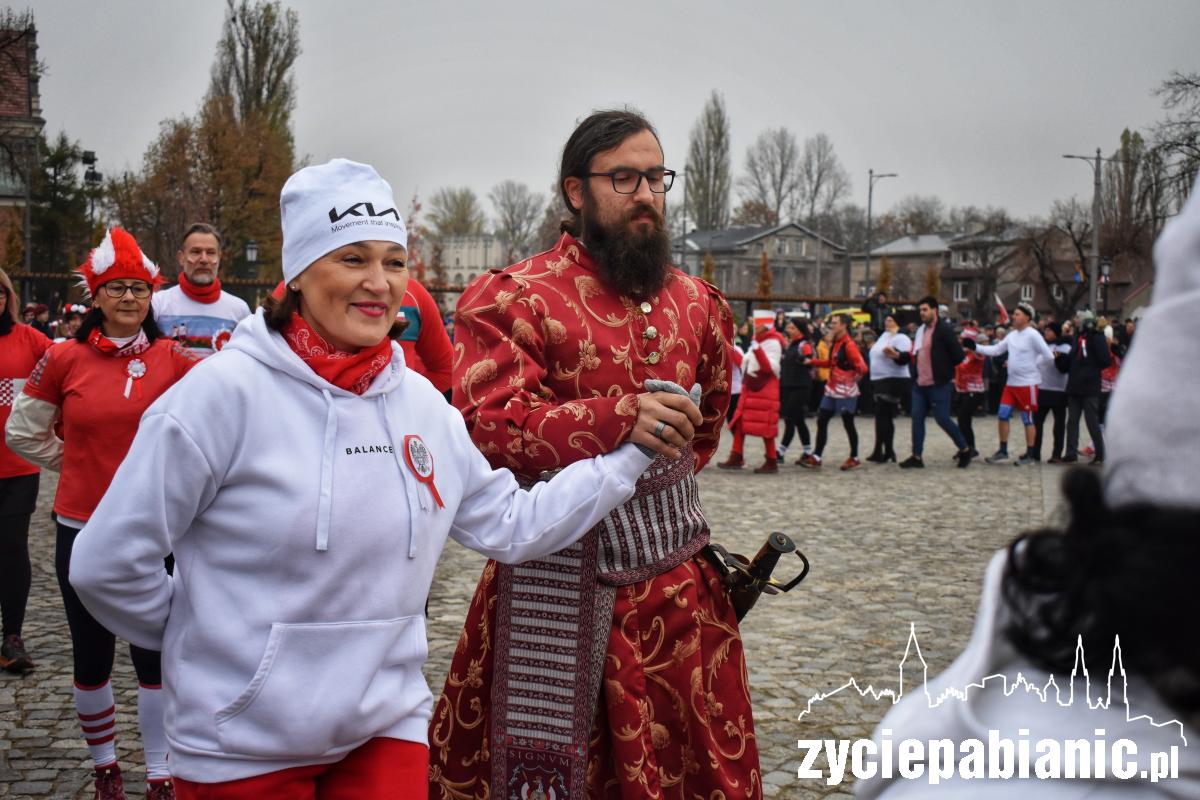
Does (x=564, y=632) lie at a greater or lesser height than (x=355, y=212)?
lesser

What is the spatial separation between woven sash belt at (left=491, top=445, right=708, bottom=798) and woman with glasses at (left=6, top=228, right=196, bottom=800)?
186 cm

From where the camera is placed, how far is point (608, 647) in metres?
3.01

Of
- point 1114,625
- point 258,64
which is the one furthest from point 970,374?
point 258,64

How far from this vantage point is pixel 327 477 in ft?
8.00

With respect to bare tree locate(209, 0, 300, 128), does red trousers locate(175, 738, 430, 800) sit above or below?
below

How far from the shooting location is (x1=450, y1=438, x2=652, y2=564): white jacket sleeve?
276 centimetres

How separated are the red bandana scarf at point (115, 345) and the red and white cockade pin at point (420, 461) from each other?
2.66m

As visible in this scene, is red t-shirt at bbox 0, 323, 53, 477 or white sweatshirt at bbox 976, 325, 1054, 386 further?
white sweatshirt at bbox 976, 325, 1054, 386

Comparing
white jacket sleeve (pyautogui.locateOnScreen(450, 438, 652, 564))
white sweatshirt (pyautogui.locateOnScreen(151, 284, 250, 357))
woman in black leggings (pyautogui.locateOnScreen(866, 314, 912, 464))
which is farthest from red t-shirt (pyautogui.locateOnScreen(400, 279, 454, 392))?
woman in black leggings (pyautogui.locateOnScreen(866, 314, 912, 464))

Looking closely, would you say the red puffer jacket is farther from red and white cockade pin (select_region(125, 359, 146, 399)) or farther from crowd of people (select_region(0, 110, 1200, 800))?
crowd of people (select_region(0, 110, 1200, 800))

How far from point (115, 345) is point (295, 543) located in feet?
9.23

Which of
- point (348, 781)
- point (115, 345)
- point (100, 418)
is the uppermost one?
point (115, 345)

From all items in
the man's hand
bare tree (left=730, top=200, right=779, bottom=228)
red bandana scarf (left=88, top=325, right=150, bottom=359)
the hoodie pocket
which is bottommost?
the hoodie pocket

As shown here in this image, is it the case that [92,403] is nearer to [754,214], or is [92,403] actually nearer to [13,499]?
[13,499]
